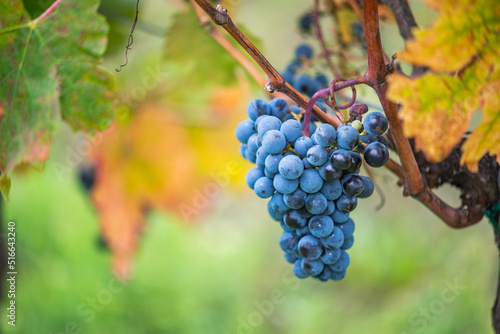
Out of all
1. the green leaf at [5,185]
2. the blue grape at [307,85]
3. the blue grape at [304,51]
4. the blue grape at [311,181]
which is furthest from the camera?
the blue grape at [304,51]

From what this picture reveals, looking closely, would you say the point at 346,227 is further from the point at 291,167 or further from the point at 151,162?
the point at 151,162

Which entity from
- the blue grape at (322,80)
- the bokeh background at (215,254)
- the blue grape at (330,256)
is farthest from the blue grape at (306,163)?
the bokeh background at (215,254)

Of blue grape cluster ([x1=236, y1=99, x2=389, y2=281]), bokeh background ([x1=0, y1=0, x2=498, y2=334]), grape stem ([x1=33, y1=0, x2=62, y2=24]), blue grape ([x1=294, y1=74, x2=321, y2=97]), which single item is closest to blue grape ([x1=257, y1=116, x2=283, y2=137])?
blue grape cluster ([x1=236, y1=99, x2=389, y2=281])

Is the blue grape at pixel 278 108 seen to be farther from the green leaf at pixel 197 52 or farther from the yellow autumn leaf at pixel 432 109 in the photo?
the green leaf at pixel 197 52

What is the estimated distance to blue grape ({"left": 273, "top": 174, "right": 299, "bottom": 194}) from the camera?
44 centimetres

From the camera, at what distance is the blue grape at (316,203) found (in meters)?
0.45

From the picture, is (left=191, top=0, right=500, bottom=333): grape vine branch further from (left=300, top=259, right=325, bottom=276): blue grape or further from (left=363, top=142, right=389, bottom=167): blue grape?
(left=300, top=259, right=325, bottom=276): blue grape

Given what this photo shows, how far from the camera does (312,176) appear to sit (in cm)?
44

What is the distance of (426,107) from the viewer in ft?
1.12

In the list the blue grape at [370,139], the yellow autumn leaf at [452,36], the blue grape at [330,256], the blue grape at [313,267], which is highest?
the yellow autumn leaf at [452,36]

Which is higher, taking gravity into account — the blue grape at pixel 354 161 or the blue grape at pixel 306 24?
the blue grape at pixel 354 161

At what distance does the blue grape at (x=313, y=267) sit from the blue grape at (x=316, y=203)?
0.22 feet

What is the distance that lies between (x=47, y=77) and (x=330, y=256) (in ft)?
1.44

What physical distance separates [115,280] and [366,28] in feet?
A: 5.86
